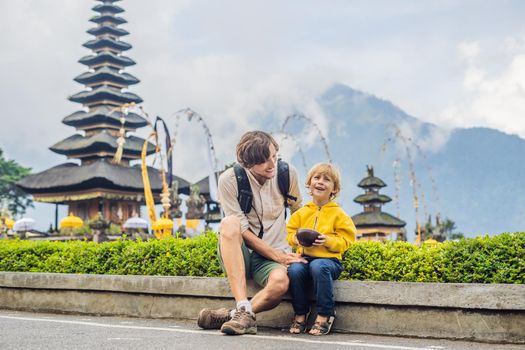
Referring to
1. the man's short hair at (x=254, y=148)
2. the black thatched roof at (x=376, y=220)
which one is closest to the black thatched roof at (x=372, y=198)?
the black thatched roof at (x=376, y=220)

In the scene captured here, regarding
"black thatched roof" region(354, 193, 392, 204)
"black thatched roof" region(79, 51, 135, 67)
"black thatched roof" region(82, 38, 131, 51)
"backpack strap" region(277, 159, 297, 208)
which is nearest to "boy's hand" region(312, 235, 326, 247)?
"backpack strap" region(277, 159, 297, 208)

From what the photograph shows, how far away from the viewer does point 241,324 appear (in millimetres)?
5500

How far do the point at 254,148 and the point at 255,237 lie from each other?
714 mm

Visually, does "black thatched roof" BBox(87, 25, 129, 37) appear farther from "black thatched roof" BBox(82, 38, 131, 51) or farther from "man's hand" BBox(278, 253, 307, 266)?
"man's hand" BBox(278, 253, 307, 266)

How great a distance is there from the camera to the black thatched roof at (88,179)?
47.4 metres

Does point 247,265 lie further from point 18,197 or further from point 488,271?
point 18,197

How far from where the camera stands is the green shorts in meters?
5.95

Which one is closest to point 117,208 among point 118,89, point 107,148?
point 107,148

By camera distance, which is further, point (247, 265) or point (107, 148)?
point (107, 148)

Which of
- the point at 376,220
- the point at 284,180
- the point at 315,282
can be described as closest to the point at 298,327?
the point at 315,282

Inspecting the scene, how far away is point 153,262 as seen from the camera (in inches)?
297

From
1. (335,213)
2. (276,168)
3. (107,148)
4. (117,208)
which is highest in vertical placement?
(107,148)

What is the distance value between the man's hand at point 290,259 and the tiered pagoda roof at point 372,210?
148 feet

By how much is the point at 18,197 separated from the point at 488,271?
66541mm
